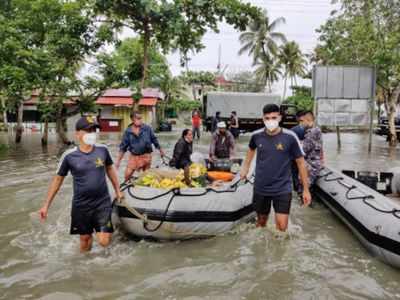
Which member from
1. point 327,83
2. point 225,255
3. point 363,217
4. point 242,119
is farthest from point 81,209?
point 242,119

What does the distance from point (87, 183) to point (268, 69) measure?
3528cm

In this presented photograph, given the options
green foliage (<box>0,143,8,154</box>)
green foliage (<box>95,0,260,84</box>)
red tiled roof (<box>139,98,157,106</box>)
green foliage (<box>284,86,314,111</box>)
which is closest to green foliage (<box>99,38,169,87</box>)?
green foliage (<box>95,0,260,84</box>)

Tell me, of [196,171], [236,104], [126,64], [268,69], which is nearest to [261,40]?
[268,69]

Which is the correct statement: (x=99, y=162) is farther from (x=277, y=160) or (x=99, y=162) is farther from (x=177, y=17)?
(x=177, y=17)

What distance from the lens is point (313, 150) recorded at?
7.03 metres

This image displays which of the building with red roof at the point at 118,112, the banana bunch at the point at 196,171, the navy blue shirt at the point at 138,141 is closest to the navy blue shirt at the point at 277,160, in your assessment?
the banana bunch at the point at 196,171

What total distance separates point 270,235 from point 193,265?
3.56 ft

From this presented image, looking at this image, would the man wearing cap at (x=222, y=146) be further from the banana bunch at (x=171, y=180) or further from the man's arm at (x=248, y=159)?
the man's arm at (x=248, y=159)

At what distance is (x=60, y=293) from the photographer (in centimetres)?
386

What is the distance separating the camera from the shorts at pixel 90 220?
421 centimetres

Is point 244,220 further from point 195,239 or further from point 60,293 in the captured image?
point 60,293

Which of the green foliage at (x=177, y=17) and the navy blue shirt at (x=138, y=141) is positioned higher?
the green foliage at (x=177, y=17)

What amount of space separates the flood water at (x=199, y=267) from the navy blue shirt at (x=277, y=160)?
771 mm

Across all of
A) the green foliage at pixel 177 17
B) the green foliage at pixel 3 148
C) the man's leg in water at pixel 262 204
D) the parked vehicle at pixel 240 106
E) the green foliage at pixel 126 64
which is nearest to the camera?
the man's leg in water at pixel 262 204
